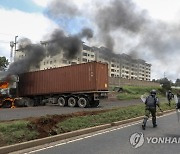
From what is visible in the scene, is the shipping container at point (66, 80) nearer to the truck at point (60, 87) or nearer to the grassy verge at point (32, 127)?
the truck at point (60, 87)

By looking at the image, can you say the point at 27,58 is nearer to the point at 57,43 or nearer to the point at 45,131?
the point at 57,43

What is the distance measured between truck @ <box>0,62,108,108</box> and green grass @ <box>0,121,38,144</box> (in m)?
17.5

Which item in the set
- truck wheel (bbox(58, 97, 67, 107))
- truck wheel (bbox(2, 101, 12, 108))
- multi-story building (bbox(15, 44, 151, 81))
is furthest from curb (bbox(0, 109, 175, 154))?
truck wheel (bbox(2, 101, 12, 108))

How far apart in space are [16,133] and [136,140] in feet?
12.6

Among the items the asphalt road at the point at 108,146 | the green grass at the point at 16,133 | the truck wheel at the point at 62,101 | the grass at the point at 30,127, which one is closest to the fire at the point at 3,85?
the truck wheel at the point at 62,101

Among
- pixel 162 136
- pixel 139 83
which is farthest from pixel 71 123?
pixel 139 83

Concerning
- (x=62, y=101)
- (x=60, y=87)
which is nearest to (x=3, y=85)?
(x=60, y=87)

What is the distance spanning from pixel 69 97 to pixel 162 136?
1942cm

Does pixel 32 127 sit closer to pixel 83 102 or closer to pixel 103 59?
pixel 83 102

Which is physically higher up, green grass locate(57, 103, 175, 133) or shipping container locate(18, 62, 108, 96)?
shipping container locate(18, 62, 108, 96)

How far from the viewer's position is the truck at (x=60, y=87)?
93.8 ft

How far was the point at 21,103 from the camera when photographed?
102ft

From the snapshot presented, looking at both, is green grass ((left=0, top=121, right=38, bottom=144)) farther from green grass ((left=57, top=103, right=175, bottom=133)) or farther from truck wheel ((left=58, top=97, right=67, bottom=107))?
truck wheel ((left=58, top=97, right=67, bottom=107))

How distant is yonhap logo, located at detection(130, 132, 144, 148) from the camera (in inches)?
370
